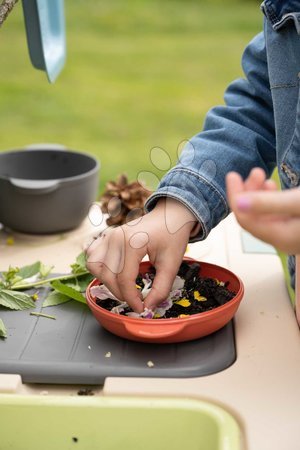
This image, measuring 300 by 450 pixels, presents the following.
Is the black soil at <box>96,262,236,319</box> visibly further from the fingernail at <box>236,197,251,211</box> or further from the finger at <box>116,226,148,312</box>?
the fingernail at <box>236,197,251,211</box>

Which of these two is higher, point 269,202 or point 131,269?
point 269,202

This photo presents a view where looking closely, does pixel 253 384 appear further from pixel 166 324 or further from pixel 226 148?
pixel 226 148

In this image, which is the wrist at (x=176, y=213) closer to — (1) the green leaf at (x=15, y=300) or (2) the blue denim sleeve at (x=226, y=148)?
(2) the blue denim sleeve at (x=226, y=148)

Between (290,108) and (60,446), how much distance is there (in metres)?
0.43

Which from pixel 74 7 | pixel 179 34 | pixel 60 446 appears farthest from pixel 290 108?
pixel 74 7

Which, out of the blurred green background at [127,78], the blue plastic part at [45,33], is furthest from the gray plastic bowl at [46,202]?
the blurred green background at [127,78]

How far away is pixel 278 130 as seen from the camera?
86 cm

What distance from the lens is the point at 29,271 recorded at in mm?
889

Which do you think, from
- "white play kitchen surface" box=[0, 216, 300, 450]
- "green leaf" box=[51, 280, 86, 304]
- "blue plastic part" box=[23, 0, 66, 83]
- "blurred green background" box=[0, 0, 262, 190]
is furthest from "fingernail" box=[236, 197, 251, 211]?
"blurred green background" box=[0, 0, 262, 190]

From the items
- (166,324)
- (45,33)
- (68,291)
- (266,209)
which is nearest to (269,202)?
(266,209)

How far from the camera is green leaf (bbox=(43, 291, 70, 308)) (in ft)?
2.71

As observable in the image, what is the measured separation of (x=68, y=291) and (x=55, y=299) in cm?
2

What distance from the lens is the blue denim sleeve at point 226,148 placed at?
0.82 m

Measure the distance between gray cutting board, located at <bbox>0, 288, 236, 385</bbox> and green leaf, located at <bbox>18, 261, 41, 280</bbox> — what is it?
0.09 meters
